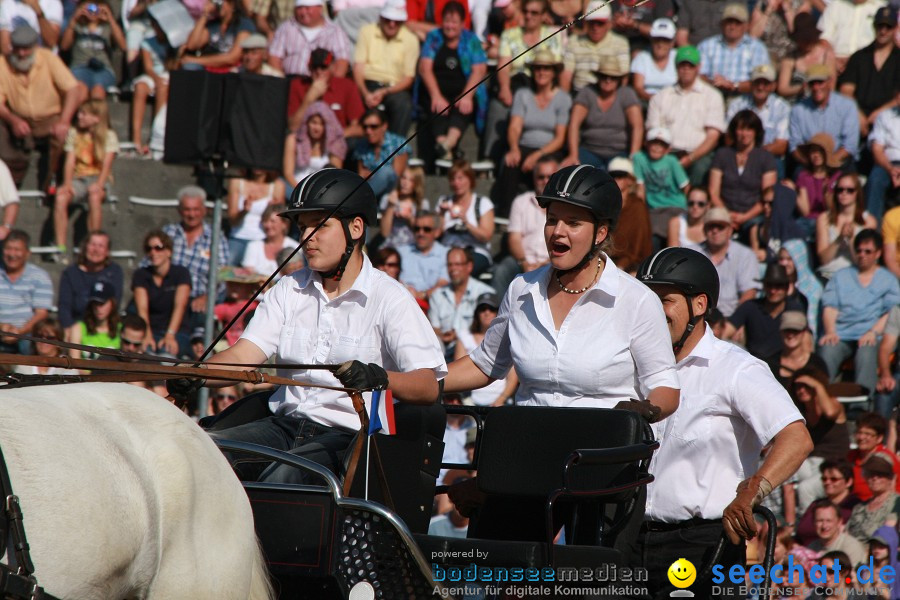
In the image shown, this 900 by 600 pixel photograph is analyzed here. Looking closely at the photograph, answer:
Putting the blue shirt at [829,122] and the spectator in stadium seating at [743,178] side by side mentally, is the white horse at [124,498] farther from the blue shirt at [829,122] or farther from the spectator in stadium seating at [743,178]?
the blue shirt at [829,122]

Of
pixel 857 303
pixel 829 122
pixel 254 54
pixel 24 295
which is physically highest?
pixel 254 54

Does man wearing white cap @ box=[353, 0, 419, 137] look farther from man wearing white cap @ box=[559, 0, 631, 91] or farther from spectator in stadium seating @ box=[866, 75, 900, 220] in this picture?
spectator in stadium seating @ box=[866, 75, 900, 220]

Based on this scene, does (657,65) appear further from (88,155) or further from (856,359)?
(88,155)

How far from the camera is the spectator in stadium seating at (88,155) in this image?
13.0m

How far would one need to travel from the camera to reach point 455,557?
4.73 meters

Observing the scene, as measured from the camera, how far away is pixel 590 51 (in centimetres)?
1346

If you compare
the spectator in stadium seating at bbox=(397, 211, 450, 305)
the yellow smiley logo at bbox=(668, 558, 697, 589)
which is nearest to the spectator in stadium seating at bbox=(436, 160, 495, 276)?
the spectator in stadium seating at bbox=(397, 211, 450, 305)

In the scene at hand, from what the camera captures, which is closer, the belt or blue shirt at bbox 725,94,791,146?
the belt

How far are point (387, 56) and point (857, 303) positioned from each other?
5657 millimetres

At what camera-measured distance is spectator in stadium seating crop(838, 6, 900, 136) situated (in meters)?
13.4

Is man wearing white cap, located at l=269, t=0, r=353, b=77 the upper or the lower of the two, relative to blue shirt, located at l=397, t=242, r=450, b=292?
upper

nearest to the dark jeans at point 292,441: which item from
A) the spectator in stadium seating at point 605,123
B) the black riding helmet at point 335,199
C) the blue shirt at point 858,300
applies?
the black riding helmet at point 335,199

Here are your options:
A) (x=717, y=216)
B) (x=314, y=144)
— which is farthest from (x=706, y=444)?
(x=314, y=144)

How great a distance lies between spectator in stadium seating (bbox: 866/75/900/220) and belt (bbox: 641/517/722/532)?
829 cm
